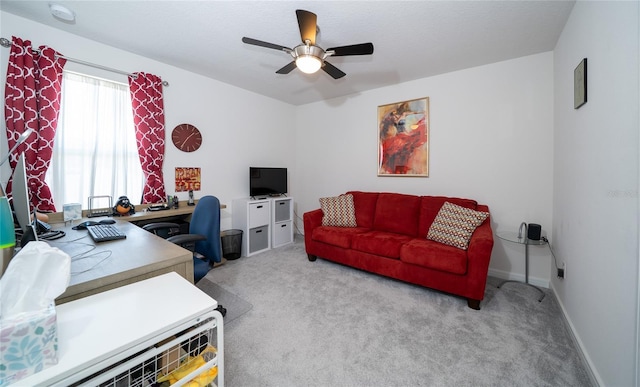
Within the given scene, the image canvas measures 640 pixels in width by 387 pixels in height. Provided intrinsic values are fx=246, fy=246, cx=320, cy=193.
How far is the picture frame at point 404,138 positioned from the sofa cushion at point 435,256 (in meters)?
1.22

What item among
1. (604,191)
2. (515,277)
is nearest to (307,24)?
(604,191)

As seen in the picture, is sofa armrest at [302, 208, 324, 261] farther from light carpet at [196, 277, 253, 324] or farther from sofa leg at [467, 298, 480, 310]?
sofa leg at [467, 298, 480, 310]

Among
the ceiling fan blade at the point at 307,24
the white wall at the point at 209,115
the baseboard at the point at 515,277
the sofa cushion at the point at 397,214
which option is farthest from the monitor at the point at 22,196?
the baseboard at the point at 515,277

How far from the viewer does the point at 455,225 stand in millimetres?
2473

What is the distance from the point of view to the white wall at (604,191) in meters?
1.15

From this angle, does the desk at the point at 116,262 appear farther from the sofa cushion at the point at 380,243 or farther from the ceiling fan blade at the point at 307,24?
the sofa cushion at the point at 380,243

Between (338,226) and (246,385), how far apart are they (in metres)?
2.14

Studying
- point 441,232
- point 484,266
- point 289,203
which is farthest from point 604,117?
point 289,203

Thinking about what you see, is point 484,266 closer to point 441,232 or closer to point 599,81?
point 441,232

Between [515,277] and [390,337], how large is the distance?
1.95 meters

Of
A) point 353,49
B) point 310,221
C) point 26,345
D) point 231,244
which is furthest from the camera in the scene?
point 231,244

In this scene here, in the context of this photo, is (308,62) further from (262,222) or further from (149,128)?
(262,222)

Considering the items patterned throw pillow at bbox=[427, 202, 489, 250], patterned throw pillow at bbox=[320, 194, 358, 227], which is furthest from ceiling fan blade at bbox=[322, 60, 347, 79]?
patterned throw pillow at bbox=[427, 202, 489, 250]

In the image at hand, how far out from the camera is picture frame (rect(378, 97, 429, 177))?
3.27 metres
